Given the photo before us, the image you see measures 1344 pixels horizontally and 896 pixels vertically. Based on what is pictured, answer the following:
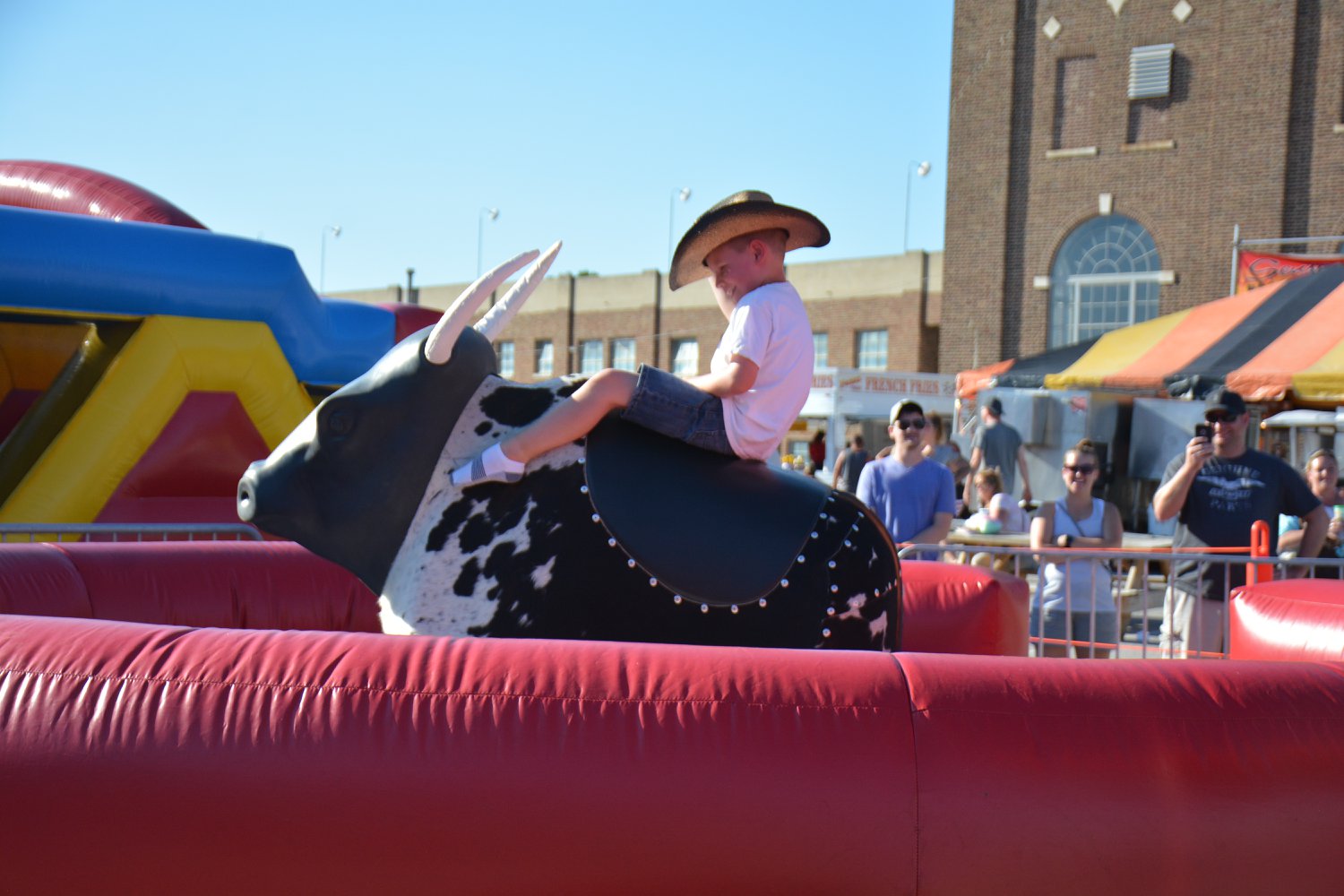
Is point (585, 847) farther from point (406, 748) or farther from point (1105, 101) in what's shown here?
point (1105, 101)

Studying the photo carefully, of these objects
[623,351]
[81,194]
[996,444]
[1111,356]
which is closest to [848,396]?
[1111,356]

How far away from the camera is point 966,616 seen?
502 cm

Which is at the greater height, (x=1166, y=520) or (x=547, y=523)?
(x=547, y=523)

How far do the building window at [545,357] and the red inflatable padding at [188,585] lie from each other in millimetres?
36582

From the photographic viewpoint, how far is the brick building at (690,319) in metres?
33.3

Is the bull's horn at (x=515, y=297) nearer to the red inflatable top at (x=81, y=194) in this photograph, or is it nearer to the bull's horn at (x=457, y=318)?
the bull's horn at (x=457, y=318)

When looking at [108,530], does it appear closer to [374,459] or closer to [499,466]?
[374,459]

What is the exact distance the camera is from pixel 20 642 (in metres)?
2.54

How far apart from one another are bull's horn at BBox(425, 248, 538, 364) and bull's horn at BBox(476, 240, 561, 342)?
2.0 inches

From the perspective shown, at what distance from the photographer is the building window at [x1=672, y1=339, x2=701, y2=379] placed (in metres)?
38.1

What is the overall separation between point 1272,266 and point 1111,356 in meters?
4.64

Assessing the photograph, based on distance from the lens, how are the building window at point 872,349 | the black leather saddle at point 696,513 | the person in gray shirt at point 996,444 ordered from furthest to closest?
1. the building window at point 872,349
2. the person in gray shirt at point 996,444
3. the black leather saddle at point 696,513

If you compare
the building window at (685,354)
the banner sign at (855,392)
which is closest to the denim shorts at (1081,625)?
the banner sign at (855,392)

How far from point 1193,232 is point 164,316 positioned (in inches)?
850
